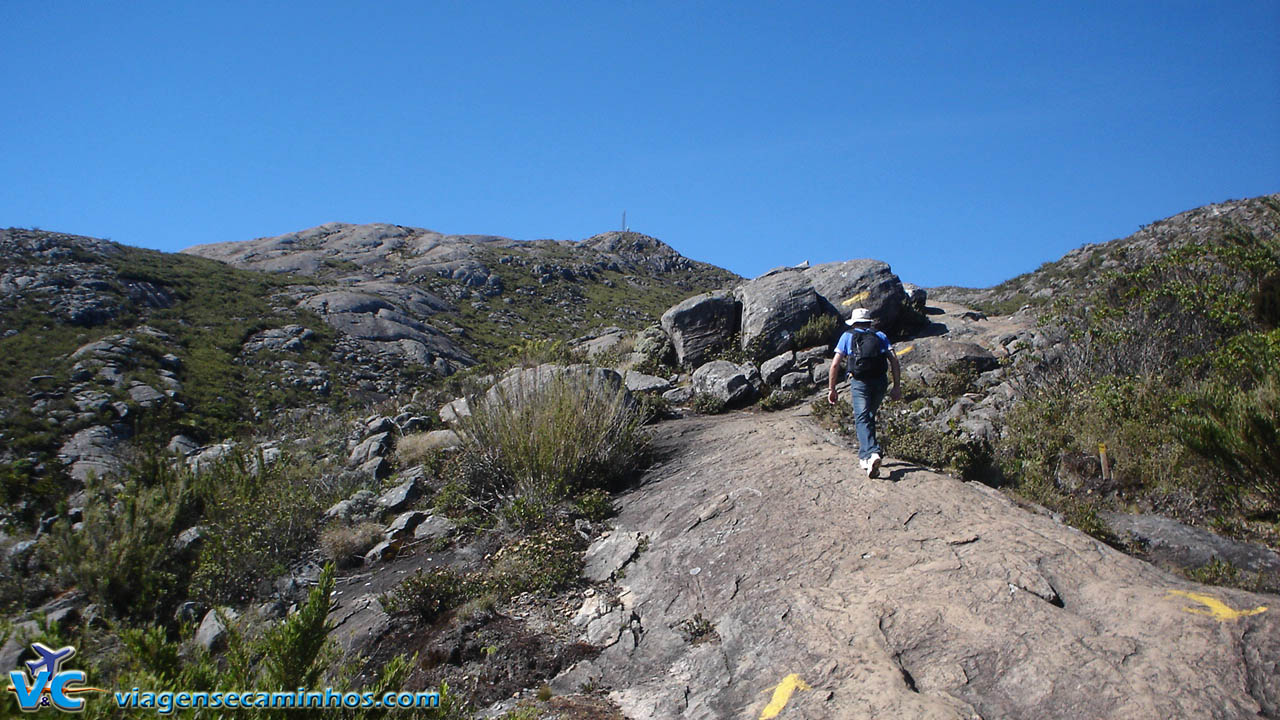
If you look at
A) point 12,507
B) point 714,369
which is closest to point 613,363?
point 714,369

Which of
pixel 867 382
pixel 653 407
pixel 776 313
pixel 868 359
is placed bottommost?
pixel 653 407

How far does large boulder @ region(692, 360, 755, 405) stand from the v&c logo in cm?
915

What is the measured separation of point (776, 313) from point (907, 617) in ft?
30.5

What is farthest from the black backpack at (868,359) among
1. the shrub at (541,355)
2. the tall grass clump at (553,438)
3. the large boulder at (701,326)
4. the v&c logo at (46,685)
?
the large boulder at (701,326)

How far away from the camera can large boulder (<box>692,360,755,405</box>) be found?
1104 centimetres

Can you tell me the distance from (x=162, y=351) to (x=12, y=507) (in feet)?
59.7

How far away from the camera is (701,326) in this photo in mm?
13680

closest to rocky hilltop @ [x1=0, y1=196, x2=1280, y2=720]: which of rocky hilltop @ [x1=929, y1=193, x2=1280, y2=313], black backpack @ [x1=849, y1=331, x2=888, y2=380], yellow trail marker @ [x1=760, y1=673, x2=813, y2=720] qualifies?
yellow trail marker @ [x1=760, y1=673, x2=813, y2=720]

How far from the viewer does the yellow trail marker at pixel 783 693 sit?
3697 millimetres

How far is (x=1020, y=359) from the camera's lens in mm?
9281

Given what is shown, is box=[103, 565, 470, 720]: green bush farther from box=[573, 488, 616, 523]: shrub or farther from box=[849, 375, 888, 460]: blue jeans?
box=[849, 375, 888, 460]: blue jeans

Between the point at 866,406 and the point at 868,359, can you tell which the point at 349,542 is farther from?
the point at 868,359

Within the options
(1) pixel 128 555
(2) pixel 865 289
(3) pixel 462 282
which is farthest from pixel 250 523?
(3) pixel 462 282

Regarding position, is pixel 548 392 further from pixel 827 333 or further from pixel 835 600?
pixel 827 333
